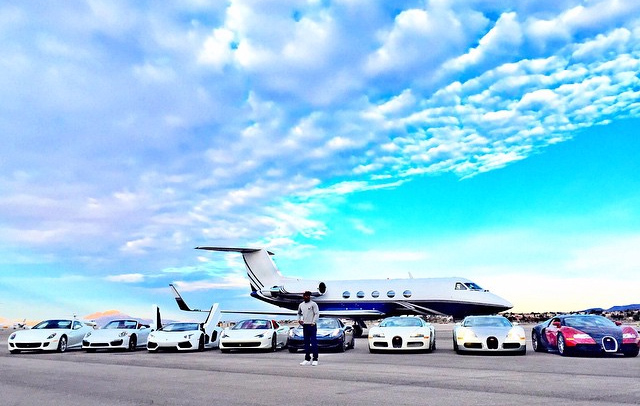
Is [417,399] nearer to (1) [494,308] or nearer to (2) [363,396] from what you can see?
(2) [363,396]

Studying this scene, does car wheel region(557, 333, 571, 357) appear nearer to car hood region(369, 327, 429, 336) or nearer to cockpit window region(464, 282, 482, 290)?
car hood region(369, 327, 429, 336)

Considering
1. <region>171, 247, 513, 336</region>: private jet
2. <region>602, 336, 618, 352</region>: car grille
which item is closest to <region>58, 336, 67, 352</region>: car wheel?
<region>171, 247, 513, 336</region>: private jet

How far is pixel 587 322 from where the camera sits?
18422 millimetres

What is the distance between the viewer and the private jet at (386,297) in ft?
115

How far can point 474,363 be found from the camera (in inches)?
595

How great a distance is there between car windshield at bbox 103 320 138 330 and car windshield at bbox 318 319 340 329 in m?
7.97

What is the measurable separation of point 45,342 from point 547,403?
20.3 m

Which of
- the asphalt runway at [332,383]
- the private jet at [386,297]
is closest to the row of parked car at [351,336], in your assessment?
the asphalt runway at [332,383]

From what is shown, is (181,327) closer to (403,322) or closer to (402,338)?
(403,322)

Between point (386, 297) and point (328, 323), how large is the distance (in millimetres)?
15523

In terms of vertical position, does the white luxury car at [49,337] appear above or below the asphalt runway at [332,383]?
above

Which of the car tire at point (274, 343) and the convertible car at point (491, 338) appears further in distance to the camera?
the car tire at point (274, 343)

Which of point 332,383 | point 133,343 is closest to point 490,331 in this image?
point 332,383

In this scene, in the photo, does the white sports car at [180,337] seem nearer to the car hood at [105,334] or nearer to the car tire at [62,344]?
the car hood at [105,334]
